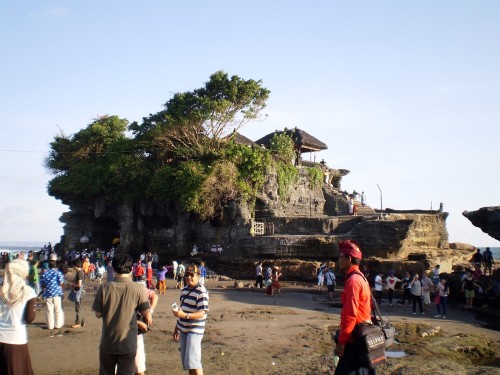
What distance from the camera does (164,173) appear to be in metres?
30.9

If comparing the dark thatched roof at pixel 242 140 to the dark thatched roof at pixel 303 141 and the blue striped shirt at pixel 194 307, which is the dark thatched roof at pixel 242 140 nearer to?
the dark thatched roof at pixel 303 141

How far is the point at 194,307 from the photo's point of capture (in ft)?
18.7

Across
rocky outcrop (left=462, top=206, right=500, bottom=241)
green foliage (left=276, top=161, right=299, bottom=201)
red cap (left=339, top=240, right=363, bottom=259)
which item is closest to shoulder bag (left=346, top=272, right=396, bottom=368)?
red cap (left=339, top=240, right=363, bottom=259)

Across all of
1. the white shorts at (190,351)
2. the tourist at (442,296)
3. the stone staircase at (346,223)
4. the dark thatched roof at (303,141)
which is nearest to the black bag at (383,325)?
the white shorts at (190,351)

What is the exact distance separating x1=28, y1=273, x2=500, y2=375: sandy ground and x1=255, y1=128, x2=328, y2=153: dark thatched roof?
23.2 meters

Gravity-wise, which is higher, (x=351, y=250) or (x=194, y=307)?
(x=351, y=250)

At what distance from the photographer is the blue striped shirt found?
5.66 metres

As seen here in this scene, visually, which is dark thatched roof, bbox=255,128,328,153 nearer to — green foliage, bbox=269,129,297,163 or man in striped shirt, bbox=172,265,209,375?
green foliage, bbox=269,129,297,163

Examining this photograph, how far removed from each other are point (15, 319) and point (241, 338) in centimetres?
623

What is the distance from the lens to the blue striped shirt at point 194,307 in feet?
18.6

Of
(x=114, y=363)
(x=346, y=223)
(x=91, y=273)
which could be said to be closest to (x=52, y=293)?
(x=114, y=363)

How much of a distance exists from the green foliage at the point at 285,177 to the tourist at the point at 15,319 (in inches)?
1097

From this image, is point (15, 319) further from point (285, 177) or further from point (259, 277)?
point (285, 177)

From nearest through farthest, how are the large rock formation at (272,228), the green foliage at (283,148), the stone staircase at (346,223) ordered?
the large rock formation at (272,228) < the stone staircase at (346,223) < the green foliage at (283,148)
